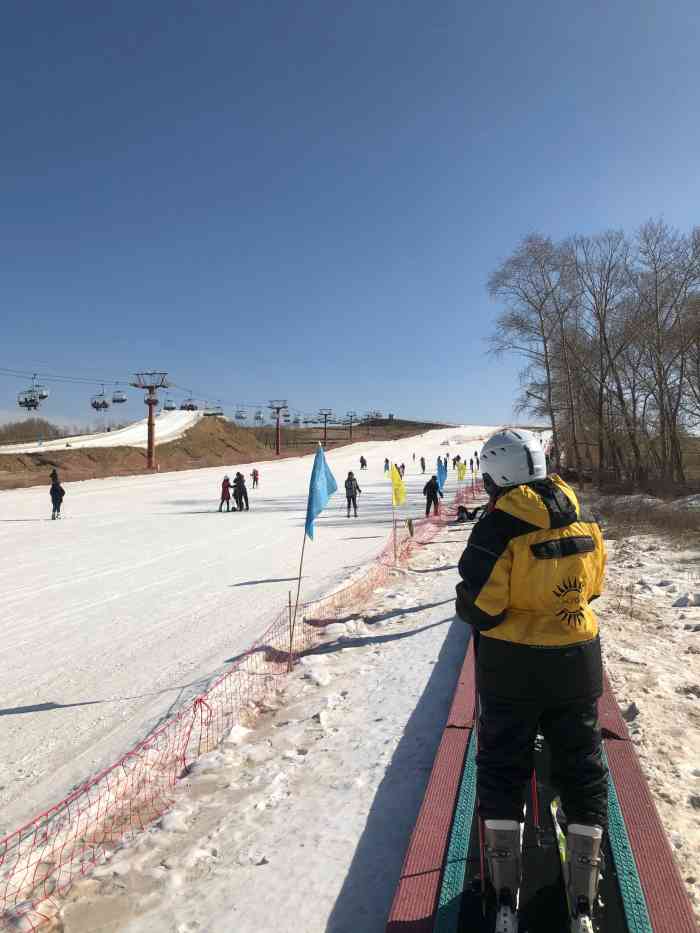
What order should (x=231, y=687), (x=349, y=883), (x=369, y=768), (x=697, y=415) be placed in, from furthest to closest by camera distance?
1. (x=697, y=415)
2. (x=231, y=687)
3. (x=369, y=768)
4. (x=349, y=883)

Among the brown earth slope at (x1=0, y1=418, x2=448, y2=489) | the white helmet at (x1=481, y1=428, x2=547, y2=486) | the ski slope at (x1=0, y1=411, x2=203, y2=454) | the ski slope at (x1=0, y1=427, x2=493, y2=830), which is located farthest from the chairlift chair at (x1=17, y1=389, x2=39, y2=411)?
the white helmet at (x1=481, y1=428, x2=547, y2=486)

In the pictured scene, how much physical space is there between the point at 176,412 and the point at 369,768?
10806 centimetres

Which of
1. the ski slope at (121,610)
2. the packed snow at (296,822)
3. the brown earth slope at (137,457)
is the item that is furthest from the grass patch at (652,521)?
the brown earth slope at (137,457)

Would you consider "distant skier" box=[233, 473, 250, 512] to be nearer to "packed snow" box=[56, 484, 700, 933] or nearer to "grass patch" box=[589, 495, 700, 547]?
"grass patch" box=[589, 495, 700, 547]

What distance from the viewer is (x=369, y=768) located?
168 inches

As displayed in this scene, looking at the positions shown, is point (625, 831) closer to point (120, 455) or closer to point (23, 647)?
point (23, 647)

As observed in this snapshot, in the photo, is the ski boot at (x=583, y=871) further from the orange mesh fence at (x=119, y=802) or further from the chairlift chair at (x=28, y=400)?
the chairlift chair at (x=28, y=400)

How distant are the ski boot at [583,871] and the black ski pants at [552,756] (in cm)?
4

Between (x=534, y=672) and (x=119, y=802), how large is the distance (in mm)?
3711

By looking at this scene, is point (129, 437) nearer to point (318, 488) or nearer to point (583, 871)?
point (318, 488)

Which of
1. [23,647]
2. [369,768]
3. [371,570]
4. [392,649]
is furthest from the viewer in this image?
[371,570]

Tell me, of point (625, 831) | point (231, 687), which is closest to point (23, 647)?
point (231, 687)

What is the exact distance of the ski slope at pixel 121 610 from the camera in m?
5.55

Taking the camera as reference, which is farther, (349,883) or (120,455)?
(120,455)
